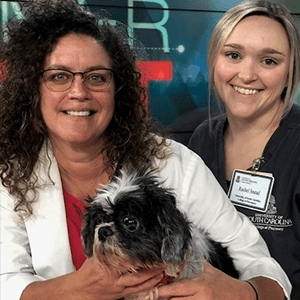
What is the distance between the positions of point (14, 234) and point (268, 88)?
1446 millimetres

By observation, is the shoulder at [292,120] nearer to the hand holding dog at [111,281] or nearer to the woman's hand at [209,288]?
the woman's hand at [209,288]

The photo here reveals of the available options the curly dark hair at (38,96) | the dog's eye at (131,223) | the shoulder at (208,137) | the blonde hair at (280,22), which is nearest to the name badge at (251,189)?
the shoulder at (208,137)

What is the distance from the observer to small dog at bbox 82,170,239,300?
1.32m

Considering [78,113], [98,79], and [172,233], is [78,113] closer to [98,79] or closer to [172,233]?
[98,79]

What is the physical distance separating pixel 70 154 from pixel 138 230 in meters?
0.61

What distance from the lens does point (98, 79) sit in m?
1.73

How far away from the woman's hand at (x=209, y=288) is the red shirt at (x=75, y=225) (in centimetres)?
39

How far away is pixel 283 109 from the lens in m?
2.42

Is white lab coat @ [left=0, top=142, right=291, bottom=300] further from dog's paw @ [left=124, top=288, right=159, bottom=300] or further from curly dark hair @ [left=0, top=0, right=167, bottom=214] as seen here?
dog's paw @ [left=124, top=288, right=159, bottom=300]

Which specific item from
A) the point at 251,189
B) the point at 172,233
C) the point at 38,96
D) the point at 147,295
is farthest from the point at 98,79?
the point at 251,189

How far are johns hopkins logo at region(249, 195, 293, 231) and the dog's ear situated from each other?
3.05ft

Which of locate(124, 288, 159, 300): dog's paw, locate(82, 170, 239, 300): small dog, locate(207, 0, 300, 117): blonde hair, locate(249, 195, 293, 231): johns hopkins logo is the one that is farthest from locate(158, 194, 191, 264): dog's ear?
locate(207, 0, 300, 117): blonde hair

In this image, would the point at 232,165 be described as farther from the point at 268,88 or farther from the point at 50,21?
the point at 50,21

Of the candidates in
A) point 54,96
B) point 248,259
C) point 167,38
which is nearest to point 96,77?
point 54,96
